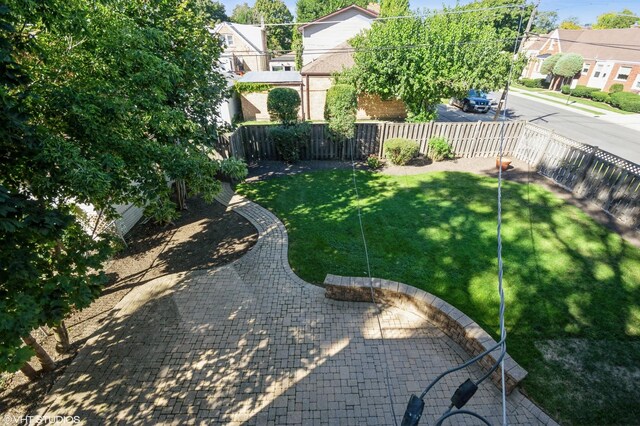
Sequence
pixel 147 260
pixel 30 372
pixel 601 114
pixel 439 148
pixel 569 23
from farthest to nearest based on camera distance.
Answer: pixel 569 23 → pixel 601 114 → pixel 439 148 → pixel 147 260 → pixel 30 372

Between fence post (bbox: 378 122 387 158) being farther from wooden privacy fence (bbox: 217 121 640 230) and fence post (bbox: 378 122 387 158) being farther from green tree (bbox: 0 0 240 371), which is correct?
green tree (bbox: 0 0 240 371)

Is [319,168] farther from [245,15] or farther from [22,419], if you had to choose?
[245,15]

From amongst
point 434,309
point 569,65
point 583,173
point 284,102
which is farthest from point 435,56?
point 569,65

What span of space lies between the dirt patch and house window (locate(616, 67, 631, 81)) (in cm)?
4215

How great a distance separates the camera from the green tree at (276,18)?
171 ft

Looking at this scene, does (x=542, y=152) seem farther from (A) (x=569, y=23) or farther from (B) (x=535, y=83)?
(A) (x=569, y=23)

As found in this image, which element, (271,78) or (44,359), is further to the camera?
(271,78)

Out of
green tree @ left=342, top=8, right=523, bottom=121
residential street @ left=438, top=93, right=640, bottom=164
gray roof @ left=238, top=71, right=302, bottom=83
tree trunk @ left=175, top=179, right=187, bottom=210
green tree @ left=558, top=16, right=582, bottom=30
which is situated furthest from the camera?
green tree @ left=558, top=16, right=582, bottom=30

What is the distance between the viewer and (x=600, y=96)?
29.4 metres

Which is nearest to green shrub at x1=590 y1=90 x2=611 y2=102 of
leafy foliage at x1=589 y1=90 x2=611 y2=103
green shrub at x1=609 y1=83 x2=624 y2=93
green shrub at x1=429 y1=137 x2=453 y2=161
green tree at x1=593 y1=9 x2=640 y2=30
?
leafy foliage at x1=589 y1=90 x2=611 y2=103

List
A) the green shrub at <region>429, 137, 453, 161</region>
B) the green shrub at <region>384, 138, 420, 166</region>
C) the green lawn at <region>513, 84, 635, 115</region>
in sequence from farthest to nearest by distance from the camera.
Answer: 1. the green lawn at <region>513, 84, 635, 115</region>
2. the green shrub at <region>429, 137, 453, 161</region>
3. the green shrub at <region>384, 138, 420, 166</region>

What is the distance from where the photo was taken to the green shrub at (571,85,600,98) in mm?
31317

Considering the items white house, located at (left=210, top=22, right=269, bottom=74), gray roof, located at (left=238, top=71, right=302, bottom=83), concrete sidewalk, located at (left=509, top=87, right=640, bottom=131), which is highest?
white house, located at (left=210, top=22, right=269, bottom=74)

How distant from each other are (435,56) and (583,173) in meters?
9.59
